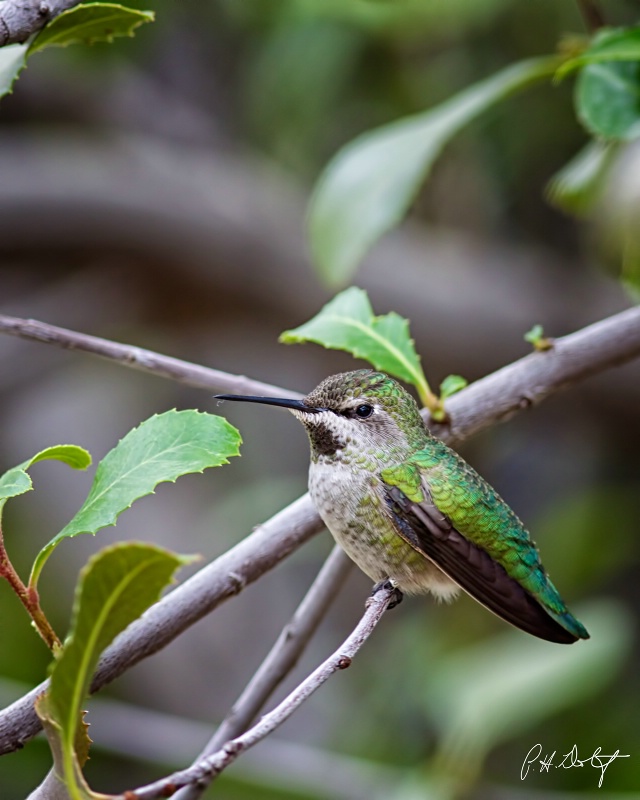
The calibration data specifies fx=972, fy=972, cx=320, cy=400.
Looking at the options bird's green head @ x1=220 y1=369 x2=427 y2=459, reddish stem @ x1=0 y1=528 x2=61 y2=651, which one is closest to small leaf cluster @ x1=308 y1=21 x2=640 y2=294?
bird's green head @ x1=220 y1=369 x2=427 y2=459

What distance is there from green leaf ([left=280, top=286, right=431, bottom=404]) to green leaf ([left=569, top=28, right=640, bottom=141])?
580mm

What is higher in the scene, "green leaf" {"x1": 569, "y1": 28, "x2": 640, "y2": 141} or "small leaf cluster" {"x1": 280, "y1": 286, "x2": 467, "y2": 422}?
"green leaf" {"x1": 569, "y1": 28, "x2": 640, "y2": 141}

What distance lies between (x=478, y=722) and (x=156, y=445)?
1.70 meters

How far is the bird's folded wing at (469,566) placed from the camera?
1370mm

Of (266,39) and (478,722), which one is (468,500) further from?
(266,39)

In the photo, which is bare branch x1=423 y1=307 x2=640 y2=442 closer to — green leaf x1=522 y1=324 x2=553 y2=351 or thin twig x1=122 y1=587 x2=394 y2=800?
green leaf x1=522 y1=324 x2=553 y2=351

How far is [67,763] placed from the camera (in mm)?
935

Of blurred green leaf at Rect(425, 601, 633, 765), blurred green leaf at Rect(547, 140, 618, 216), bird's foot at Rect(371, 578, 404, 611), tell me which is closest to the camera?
bird's foot at Rect(371, 578, 404, 611)

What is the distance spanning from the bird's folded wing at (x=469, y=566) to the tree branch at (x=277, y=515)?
0.15m

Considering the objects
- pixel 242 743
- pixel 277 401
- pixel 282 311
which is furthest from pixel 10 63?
pixel 282 311

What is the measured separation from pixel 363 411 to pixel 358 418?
0.02 metres

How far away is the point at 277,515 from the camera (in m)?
1.50

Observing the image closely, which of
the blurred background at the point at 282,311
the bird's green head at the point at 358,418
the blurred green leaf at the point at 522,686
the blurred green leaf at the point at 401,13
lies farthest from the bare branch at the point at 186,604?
the blurred green leaf at the point at 401,13

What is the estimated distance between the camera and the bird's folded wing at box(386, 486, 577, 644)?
1370 mm
